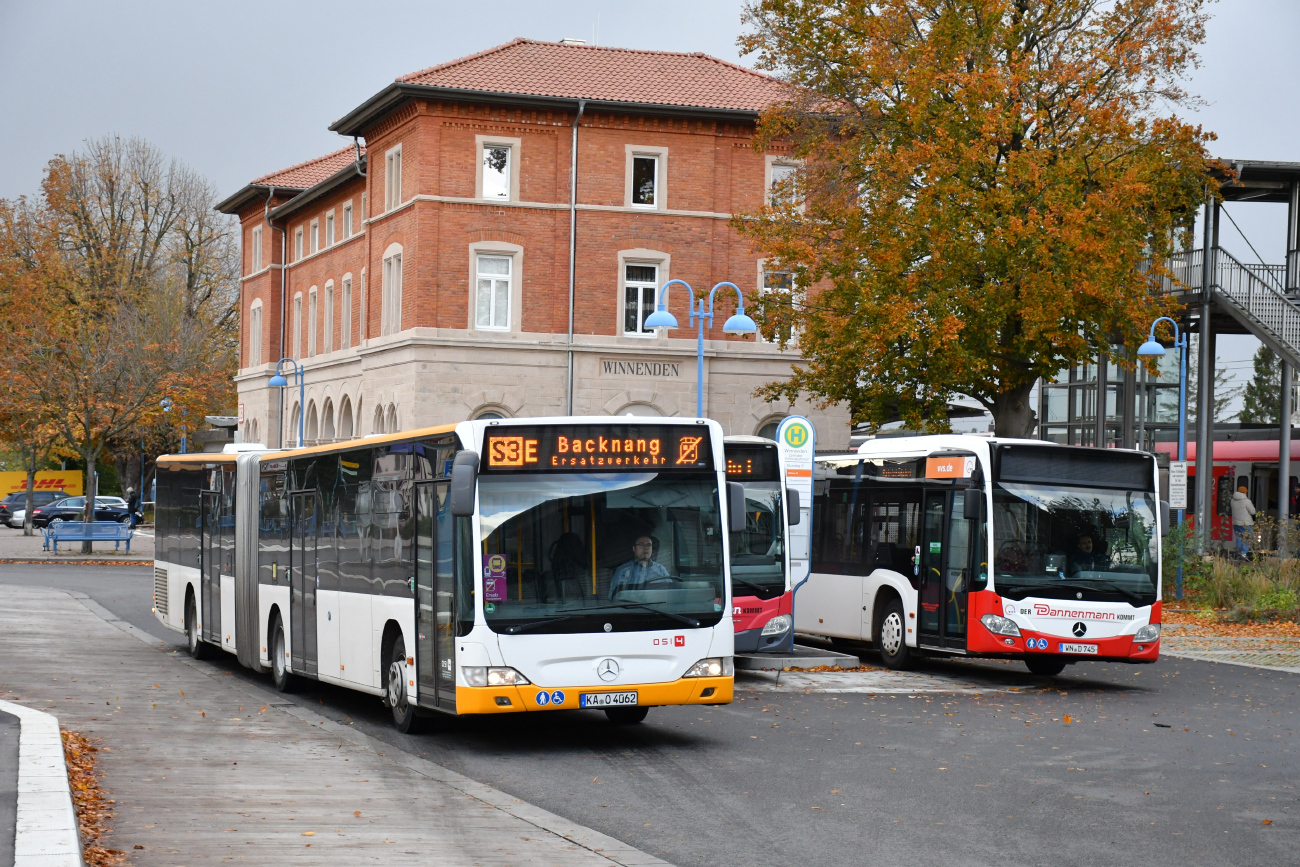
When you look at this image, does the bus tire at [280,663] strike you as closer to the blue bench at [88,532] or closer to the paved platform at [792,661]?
the paved platform at [792,661]

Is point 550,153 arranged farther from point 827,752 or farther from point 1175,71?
point 827,752

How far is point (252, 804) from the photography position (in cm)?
959

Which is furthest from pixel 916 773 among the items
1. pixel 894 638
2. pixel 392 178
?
pixel 392 178

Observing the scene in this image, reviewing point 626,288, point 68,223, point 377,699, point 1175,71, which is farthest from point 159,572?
point 68,223

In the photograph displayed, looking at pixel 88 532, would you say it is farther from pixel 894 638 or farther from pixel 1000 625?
pixel 1000 625

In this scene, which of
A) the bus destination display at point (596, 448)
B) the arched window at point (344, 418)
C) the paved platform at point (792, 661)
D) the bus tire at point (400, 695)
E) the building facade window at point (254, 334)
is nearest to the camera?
the bus destination display at point (596, 448)

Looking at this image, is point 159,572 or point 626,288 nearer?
point 159,572

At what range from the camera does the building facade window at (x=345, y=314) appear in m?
55.2

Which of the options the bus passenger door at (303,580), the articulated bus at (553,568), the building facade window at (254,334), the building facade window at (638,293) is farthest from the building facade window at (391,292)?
the articulated bus at (553,568)

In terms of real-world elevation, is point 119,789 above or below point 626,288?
below

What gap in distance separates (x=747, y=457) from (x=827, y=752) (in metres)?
7.29

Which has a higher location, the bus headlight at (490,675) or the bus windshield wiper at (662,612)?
the bus windshield wiper at (662,612)

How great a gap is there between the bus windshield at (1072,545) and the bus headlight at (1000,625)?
27 centimetres

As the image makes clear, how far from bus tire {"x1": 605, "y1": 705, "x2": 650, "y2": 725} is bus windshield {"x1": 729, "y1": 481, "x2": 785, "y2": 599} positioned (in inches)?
189
